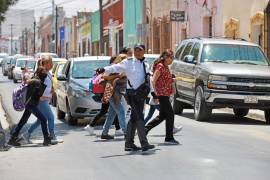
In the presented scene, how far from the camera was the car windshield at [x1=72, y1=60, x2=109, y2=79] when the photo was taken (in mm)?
15867

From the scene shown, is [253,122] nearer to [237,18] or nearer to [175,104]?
[175,104]

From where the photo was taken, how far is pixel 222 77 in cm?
1548

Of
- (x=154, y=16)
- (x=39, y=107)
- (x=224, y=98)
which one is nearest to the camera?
(x=39, y=107)

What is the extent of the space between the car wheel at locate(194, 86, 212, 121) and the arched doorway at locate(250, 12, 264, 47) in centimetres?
1205

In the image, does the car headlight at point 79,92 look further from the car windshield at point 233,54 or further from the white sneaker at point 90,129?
the car windshield at point 233,54

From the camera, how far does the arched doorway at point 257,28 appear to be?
90.2 ft

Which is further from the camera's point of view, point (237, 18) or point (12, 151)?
point (237, 18)

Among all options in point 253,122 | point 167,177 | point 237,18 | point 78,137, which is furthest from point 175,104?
point 237,18

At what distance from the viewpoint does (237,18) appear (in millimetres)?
29703

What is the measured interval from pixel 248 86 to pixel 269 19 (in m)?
12.4

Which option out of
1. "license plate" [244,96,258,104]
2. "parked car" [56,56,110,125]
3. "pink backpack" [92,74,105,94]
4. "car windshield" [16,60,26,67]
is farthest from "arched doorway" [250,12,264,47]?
"car windshield" [16,60,26,67]

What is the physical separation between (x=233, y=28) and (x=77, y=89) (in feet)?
51.3

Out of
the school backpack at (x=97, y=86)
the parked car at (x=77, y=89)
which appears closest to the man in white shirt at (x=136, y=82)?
the school backpack at (x=97, y=86)

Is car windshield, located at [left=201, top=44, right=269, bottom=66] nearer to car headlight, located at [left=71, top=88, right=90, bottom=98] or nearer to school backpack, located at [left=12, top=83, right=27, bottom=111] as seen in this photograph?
car headlight, located at [left=71, top=88, right=90, bottom=98]
